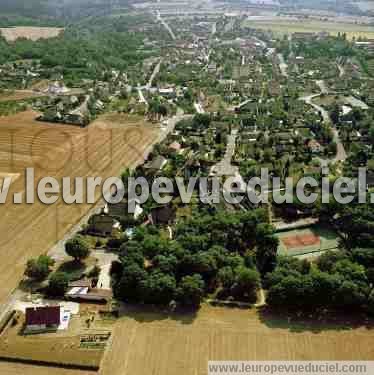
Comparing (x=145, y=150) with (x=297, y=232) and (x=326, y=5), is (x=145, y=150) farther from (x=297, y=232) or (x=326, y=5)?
(x=326, y=5)

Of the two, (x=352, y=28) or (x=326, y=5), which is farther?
(x=326, y=5)

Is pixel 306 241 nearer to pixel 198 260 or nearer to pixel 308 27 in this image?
pixel 198 260

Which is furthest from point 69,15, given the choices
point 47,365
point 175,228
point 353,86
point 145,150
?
point 47,365

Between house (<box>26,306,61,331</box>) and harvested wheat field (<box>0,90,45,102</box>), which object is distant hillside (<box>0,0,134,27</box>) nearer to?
harvested wheat field (<box>0,90,45,102</box>)

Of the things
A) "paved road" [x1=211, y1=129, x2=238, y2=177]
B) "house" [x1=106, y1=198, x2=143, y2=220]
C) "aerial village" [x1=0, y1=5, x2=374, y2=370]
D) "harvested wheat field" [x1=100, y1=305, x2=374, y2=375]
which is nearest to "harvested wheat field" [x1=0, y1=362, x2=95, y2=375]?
"aerial village" [x1=0, y1=5, x2=374, y2=370]

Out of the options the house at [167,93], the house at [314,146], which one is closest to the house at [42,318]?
the house at [314,146]

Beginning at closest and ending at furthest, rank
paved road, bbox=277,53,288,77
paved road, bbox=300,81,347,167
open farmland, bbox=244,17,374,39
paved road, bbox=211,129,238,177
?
paved road, bbox=211,129,238,177 < paved road, bbox=300,81,347,167 < paved road, bbox=277,53,288,77 < open farmland, bbox=244,17,374,39

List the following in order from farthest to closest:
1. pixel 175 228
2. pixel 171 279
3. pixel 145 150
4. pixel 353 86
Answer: pixel 353 86 < pixel 145 150 < pixel 175 228 < pixel 171 279
